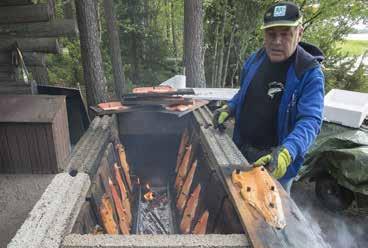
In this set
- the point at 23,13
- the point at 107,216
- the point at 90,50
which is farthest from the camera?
the point at 90,50

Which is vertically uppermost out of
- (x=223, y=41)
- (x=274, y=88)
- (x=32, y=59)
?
(x=223, y=41)

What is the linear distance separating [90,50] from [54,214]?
19.1ft

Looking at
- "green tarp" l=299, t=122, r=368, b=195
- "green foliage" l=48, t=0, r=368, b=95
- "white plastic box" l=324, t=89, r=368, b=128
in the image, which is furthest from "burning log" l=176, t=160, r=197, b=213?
"green foliage" l=48, t=0, r=368, b=95

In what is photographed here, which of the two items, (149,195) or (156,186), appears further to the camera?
(156,186)

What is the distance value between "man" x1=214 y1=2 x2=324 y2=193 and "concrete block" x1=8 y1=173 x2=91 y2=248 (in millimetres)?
1439

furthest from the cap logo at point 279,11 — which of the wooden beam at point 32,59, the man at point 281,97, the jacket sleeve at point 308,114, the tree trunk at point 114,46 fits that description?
the tree trunk at point 114,46

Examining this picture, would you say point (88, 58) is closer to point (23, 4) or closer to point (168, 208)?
point (23, 4)

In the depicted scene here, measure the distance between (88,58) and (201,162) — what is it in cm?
489

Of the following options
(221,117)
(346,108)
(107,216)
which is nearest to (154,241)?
(107,216)

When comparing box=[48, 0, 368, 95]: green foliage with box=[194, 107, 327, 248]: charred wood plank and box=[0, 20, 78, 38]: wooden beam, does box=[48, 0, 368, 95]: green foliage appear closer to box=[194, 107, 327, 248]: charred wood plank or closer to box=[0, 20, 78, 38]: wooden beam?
box=[0, 20, 78, 38]: wooden beam

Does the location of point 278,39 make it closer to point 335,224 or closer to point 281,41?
point 281,41

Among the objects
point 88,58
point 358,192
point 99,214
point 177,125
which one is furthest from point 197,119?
point 88,58

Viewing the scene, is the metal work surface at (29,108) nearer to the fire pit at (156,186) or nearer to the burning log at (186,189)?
the fire pit at (156,186)

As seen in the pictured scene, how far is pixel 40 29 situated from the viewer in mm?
5328
